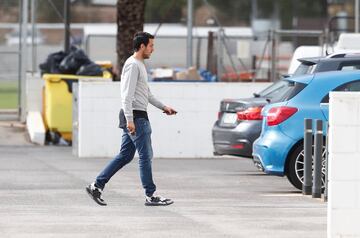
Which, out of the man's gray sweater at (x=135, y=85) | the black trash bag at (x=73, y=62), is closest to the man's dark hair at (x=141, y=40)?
the man's gray sweater at (x=135, y=85)

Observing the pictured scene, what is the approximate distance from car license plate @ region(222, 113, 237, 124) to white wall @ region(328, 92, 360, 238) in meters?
7.86

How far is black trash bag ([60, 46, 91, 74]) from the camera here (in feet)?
85.7

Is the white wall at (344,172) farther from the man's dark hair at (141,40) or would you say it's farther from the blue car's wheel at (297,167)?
the blue car's wheel at (297,167)

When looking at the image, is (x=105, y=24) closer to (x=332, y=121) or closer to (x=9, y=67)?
(x=9, y=67)

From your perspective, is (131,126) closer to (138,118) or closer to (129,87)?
(138,118)

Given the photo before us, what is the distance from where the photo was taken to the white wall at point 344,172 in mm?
10328

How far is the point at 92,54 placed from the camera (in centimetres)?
3347

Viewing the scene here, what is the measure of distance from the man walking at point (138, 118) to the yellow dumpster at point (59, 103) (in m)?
11.1

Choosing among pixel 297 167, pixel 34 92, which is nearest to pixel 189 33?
pixel 34 92

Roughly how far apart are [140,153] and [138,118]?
0.37m

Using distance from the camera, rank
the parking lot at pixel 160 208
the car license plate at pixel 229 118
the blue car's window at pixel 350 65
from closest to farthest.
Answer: the parking lot at pixel 160 208 → the blue car's window at pixel 350 65 → the car license plate at pixel 229 118

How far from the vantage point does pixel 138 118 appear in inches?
525

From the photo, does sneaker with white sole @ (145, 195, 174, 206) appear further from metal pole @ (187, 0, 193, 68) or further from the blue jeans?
metal pole @ (187, 0, 193, 68)

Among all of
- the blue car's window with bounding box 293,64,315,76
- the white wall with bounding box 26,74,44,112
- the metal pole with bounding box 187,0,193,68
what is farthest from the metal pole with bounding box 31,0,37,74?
the blue car's window with bounding box 293,64,315,76
